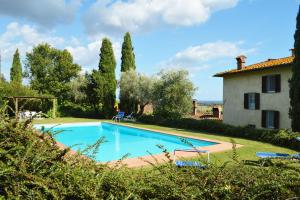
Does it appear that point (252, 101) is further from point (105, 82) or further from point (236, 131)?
point (105, 82)

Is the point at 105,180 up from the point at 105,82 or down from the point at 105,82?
down

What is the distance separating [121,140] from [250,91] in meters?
10.3

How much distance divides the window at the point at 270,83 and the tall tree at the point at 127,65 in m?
15.6

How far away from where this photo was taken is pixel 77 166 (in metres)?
3.06

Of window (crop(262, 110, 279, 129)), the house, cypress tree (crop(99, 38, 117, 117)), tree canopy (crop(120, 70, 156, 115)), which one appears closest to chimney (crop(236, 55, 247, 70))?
the house

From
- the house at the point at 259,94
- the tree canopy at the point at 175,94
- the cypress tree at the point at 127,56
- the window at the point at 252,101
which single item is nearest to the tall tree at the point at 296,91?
the house at the point at 259,94

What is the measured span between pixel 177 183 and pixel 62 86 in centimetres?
4066

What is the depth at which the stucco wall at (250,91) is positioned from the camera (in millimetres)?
19906

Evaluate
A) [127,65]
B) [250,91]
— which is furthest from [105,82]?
[250,91]

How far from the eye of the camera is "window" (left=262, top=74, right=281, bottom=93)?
66.8ft

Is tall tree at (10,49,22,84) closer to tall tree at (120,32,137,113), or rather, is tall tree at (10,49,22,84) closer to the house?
tall tree at (120,32,137,113)

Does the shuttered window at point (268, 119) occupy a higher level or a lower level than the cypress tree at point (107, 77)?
lower

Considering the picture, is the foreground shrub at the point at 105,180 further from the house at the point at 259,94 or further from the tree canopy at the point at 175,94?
the tree canopy at the point at 175,94

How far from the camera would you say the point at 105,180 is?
282 cm
